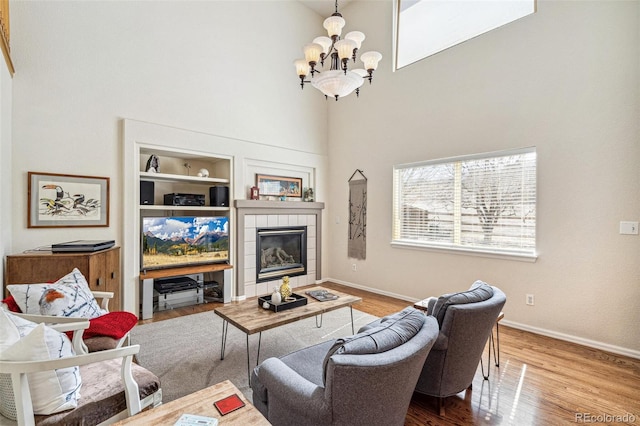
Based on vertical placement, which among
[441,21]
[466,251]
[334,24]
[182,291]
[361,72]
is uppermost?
[441,21]

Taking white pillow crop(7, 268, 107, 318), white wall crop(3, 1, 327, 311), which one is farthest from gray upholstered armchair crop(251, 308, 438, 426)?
white wall crop(3, 1, 327, 311)

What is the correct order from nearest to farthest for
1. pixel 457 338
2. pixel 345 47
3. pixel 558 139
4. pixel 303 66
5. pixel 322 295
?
pixel 457 338 → pixel 345 47 → pixel 303 66 → pixel 322 295 → pixel 558 139

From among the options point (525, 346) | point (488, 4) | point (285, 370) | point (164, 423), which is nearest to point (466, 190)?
point (525, 346)

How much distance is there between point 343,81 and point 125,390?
2.59m

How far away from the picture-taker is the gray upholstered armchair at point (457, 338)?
6.01 feet

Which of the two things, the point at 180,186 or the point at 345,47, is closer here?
the point at 345,47

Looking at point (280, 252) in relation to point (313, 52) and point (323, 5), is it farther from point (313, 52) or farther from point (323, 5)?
point (323, 5)

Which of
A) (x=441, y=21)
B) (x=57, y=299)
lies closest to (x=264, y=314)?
(x=57, y=299)

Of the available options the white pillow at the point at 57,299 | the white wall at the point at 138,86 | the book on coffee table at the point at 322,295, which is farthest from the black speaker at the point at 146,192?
the book on coffee table at the point at 322,295

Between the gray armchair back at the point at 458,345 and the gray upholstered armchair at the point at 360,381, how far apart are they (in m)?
0.38

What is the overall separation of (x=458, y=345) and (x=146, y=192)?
379 cm

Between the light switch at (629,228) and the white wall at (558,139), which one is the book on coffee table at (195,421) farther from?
the light switch at (629,228)

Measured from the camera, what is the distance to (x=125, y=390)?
1483mm

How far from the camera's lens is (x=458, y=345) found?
1.87 meters
